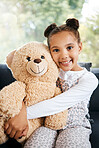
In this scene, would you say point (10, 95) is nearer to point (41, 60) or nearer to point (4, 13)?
point (41, 60)

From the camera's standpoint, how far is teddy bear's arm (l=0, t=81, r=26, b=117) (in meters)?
0.75

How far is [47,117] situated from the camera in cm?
92

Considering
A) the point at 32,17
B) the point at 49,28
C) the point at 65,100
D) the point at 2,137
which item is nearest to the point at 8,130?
Answer: the point at 2,137

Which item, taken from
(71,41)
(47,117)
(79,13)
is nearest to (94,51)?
(79,13)

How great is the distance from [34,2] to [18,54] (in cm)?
204

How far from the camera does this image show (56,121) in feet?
2.98

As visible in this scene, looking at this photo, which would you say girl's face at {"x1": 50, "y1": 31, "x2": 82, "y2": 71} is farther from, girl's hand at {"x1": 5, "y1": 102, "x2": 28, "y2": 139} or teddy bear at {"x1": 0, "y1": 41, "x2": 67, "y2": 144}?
girl's hand at {"x1": 5, "y1": 102, "x2": 28, "y2": 139}

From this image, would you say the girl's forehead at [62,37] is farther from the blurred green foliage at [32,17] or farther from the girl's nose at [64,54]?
the blurred green foliage at [32,17]

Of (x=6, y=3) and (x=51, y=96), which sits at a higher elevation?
(x=6, y=3)

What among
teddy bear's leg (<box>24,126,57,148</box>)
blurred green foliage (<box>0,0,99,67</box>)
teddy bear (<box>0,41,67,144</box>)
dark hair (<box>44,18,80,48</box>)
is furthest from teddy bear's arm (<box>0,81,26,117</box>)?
blurred green foliage (<box>0,0,99,67</box>)

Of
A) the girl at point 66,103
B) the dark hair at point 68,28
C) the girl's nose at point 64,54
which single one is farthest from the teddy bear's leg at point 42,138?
the dark hair at point 68,28

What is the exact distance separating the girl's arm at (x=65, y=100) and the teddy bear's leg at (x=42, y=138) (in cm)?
8

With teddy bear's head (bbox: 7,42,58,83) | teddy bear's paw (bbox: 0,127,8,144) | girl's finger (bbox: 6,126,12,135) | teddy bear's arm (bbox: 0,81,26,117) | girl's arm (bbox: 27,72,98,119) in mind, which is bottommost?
teddy bear's paw (bbox: 0,127,8,144)

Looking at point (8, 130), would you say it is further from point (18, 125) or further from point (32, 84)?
point (32, 84)
